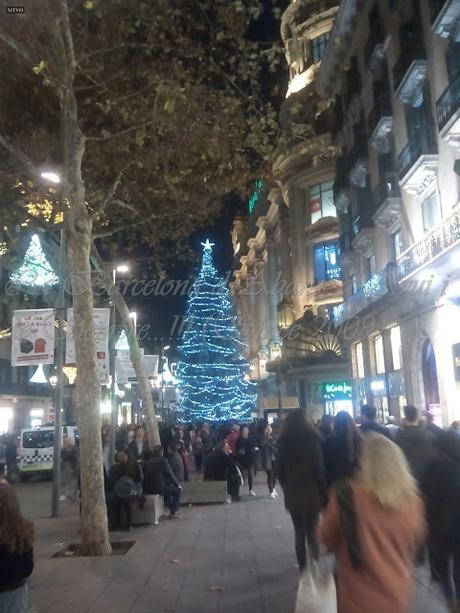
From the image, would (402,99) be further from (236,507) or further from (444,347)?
(236,507)

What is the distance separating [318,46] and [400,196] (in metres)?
26.4

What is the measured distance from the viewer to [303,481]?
7.58m

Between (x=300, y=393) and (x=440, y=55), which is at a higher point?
(x=440, y=55)

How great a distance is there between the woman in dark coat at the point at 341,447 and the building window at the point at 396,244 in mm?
17724

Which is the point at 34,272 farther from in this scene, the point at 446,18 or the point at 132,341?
the point at 446,18

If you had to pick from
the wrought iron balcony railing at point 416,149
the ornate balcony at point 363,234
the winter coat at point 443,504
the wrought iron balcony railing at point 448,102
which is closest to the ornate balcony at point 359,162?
the ornate balcony at point 363,234

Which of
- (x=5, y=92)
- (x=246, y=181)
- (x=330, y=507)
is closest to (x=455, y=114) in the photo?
(x=246, y=181)

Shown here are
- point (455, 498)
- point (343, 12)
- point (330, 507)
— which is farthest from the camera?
point (343, 12)

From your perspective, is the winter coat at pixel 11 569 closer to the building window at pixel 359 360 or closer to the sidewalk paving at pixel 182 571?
the sidewalk paving at pixel 182 571

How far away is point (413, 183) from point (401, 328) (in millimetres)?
5307

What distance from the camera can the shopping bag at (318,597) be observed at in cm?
480

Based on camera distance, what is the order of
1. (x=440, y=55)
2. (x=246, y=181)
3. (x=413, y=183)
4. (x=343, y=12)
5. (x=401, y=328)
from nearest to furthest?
(x=246, y=181)
(x=440, y=55)
(x=413, y=183)
(x=401, y=328)
(x=343, y=12)

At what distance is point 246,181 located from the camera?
1706cm

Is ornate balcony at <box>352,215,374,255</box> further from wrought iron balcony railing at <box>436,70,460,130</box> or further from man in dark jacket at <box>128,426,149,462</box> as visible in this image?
man in dark jacket at <box>128,426,149,462</box>
